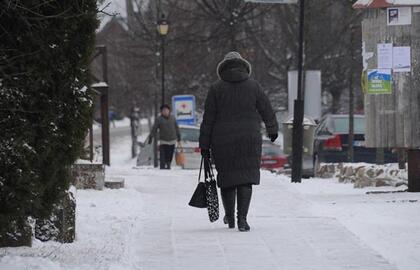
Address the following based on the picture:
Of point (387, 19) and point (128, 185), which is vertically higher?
point (387, 19)

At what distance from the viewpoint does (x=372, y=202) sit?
11.1 m

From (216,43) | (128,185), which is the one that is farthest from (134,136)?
(128,185)

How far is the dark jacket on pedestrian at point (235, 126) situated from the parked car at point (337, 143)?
43.6 feet

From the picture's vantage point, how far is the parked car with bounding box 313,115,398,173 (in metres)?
23.4

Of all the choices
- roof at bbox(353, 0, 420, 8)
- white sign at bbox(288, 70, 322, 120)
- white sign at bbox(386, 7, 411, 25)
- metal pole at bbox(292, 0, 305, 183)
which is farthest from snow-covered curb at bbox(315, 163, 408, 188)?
white sign at bbox(288, 70, 322, 120)

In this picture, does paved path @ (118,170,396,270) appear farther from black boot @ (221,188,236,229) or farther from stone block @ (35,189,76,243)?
stone block @ (35,189,76,243)

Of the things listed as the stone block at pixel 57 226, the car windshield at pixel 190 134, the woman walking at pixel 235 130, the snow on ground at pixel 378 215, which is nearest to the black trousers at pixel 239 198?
the woman walking at pixel 235 130

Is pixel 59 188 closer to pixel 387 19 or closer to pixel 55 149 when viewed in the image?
pixel 55 149

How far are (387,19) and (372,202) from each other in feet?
8.02

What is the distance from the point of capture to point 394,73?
11945 millimetres

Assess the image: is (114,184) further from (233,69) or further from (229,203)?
(233,69)

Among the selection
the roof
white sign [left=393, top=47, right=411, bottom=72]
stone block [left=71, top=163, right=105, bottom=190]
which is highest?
the roof

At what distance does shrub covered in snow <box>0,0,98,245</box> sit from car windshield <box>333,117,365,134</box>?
18032mm

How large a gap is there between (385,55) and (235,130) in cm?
358
